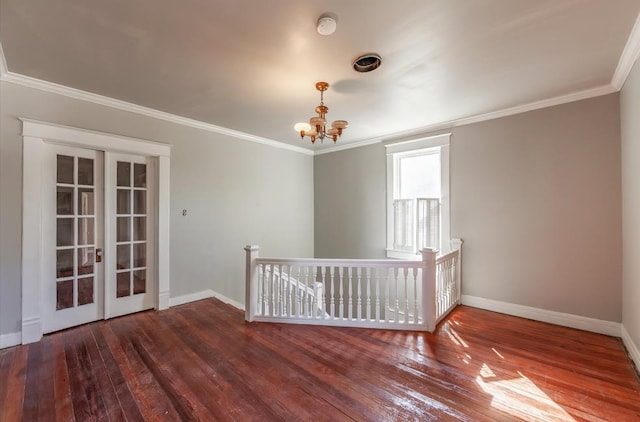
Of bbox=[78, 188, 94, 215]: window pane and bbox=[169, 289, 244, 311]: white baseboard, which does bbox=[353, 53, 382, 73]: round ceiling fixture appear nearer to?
bbox=[78, 188, 94, 215]: window pane

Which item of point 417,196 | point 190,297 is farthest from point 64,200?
point 417,196

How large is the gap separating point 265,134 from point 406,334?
3.66 meters

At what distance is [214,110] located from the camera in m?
3.53

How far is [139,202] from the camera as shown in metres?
3.59

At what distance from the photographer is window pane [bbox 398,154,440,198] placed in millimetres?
4199

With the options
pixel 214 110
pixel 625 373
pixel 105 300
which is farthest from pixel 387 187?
pixel 105 300

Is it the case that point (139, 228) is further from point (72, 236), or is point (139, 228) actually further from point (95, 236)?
point (72, 236)

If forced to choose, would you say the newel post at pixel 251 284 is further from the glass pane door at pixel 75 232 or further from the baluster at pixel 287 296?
the glass pane door at pixel 75 232

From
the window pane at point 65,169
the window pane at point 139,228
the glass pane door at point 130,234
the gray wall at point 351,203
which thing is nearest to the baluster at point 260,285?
the glass pane door at point 130,234

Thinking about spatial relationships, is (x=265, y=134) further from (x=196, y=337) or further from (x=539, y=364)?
(x=539, y=364)

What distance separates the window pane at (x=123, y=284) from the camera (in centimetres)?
340

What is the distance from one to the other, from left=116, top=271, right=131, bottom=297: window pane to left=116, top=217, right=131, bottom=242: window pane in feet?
1.44

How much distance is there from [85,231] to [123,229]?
37cm

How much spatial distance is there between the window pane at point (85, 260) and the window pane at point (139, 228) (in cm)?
48
